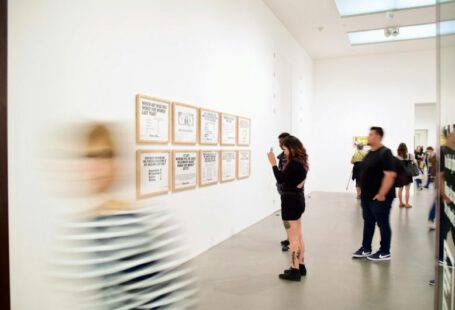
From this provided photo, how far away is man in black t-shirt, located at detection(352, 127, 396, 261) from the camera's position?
420cm

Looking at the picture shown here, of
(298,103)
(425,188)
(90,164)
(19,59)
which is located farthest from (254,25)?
(425,188)

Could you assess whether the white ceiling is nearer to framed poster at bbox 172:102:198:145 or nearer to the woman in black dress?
framed poster at bbox 172:102:198:145

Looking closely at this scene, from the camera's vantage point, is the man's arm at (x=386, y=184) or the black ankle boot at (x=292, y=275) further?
the man's arm at (x=386, y=184)

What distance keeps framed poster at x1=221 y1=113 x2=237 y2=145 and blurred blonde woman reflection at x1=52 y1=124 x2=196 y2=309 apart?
407 centimetres

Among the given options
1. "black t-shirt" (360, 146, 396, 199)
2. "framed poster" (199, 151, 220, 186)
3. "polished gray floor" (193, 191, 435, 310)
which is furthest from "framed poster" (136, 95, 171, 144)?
"black t-shirt" (360, 146, 396, 199)

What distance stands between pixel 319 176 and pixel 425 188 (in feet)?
14.0

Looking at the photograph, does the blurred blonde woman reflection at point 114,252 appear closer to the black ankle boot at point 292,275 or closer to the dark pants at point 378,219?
the black ankle boot at point 292,275

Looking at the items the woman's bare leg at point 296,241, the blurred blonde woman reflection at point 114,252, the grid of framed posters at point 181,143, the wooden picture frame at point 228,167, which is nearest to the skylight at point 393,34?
the grid of framed posters at point 181,143

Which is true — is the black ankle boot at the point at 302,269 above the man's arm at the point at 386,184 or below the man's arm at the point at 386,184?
below

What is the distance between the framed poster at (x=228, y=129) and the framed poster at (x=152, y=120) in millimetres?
1441

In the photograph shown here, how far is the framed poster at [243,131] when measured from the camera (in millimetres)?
5832

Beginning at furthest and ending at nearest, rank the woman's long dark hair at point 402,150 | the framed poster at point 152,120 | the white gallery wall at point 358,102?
the white gallery wall at point 358,102, the woman's long dark hair at point 402,150, the framed poster at point 152,120

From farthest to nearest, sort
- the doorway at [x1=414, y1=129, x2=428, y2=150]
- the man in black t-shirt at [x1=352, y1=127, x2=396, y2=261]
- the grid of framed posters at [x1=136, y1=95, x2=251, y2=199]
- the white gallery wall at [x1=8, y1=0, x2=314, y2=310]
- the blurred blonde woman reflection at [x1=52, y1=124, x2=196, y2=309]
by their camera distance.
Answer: the doorway at [x1=414, y1=129, x2=428, y2=150]
the man in black t-shirt at [x1=352, y1=127, x2=396, y2=261]
the grid of framed posters at [x1=136, y1=95, x2=251, y2=199]
the white gallery wall at [x1=8, y1=0, x2=314, y2=310]
the blurred blonde woman reflection at [x1=52, y1=124, x2=196, y2=309]

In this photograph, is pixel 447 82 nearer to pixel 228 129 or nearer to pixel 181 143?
pixel 181 143
